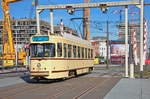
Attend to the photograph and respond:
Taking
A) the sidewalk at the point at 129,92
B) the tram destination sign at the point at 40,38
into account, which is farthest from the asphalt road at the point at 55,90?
the tram destination sign at the point at 40,38

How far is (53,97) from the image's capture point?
13.5 meters

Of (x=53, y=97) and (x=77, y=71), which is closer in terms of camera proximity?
(x=53, y=97)

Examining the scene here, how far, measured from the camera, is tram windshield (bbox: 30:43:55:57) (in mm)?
20953

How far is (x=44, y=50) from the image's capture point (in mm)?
21094

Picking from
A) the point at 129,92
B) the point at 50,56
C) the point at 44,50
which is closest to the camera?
the point at 129,92

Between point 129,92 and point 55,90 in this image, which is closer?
point 129,92

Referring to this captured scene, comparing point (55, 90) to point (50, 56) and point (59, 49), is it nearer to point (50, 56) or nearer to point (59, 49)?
point (50, 56)

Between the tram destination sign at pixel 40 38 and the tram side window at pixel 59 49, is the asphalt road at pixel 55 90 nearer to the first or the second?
the tram side window at pixel 59 49

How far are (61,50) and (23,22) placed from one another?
415 ft

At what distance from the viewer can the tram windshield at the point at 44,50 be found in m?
A: 21.0

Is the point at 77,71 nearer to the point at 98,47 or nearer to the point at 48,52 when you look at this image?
the point at 48,52

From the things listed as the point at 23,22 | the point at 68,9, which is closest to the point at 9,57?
the point at 68,9

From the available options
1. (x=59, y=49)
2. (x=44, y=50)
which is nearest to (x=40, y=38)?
(x=44, y=50)

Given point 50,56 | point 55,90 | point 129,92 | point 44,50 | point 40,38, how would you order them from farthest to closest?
point 40,38 → point 44,50 → point 50,56 → point 55,90 → point 129,92
